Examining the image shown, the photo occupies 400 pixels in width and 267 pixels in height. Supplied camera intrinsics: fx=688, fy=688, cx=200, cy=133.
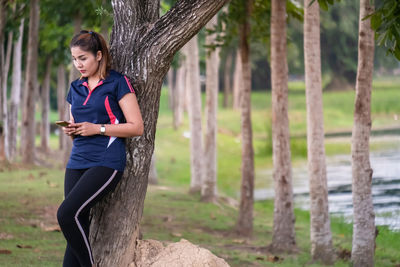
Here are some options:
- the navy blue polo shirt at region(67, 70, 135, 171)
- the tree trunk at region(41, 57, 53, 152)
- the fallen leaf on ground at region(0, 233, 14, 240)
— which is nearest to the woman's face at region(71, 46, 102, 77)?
the navy blue polo shirt at region(67, 70, 135, 171)

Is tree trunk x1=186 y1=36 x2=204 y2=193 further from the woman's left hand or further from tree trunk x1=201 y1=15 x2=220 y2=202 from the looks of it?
the woman's left hand

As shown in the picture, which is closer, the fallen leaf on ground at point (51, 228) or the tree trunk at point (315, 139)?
the fallen leaf on ground at point (51, 228)

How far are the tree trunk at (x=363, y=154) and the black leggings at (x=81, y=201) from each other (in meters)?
4.42

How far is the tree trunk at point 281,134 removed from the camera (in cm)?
1030

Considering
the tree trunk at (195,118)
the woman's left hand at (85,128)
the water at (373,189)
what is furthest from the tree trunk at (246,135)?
the woman's left hand at (85,128)

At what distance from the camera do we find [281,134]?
1049 cm

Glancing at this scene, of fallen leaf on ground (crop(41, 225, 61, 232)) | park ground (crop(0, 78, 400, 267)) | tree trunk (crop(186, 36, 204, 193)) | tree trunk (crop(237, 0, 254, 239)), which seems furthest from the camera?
tree trunk (crop(186, 36, 204, 193))

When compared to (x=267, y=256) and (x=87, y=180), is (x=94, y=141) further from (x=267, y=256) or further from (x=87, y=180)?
→ (x=267, y=256)

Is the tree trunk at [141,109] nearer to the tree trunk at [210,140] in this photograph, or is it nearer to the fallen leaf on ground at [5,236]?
the fallen leaf on ground at [5,236]

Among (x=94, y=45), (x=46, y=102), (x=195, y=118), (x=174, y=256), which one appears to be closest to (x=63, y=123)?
(x=94, y=45)

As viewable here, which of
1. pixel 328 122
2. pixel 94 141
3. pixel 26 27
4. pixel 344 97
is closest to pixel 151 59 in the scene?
pixel 94 141

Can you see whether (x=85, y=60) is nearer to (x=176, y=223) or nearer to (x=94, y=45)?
(x=94, y=45)

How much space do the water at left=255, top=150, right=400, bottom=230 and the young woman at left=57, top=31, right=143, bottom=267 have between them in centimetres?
884

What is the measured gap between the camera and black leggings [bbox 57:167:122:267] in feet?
15.9
